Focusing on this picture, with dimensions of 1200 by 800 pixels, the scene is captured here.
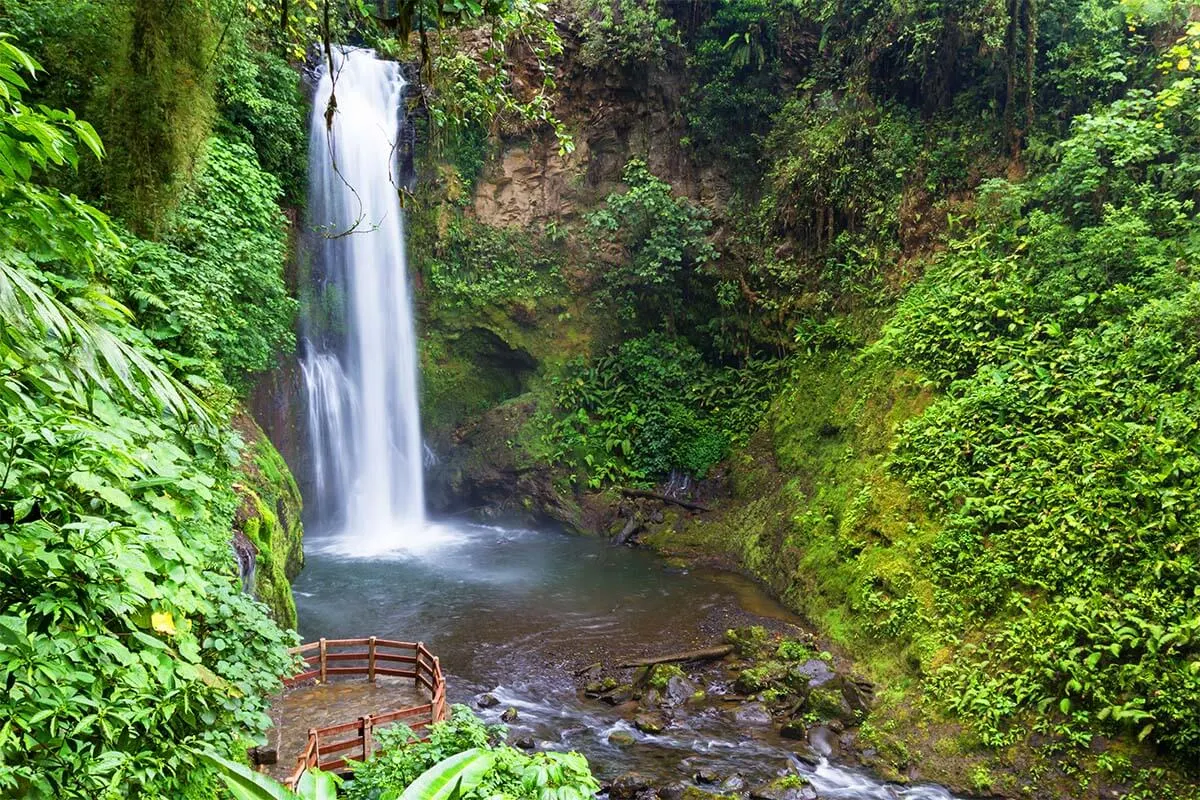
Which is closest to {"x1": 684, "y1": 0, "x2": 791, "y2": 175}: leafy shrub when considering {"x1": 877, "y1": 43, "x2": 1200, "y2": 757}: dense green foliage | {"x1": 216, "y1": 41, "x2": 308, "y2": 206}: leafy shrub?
{"x1": 877, "y1": 43, "x2": 1200, "y2": 757}: dense green foliage

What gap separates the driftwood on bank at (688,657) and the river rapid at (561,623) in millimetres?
296

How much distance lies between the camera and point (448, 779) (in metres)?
3.15

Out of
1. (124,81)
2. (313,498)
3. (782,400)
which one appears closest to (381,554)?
(313,498)

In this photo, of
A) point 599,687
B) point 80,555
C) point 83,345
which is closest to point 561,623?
point 599,687

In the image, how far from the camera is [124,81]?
732 cm

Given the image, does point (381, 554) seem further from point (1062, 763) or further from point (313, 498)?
point (1062, 763)

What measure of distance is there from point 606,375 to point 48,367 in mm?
14420

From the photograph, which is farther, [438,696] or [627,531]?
[627,531]

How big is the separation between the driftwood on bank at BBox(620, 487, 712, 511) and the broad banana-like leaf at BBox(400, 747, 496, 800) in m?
12.9

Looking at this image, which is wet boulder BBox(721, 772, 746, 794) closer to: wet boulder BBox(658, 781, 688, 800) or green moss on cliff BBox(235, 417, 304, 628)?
wet boulder BBox(658, 781, 688, 800)

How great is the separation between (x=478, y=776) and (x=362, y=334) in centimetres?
1531

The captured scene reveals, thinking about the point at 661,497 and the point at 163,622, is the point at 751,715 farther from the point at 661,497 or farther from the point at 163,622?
the point at 661,497

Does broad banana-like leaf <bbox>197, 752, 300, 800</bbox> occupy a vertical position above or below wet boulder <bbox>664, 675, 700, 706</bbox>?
above

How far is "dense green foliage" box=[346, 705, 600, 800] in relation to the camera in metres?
3.83
